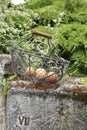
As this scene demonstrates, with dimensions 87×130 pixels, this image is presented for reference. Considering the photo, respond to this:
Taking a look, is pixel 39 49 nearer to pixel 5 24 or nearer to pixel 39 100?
pixel 5 24

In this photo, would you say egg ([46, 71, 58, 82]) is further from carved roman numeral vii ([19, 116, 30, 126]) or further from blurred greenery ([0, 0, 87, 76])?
blurred greenery ([0, 0, 87, 76])

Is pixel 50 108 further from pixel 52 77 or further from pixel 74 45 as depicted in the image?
pixel 74 45

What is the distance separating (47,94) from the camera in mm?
2807

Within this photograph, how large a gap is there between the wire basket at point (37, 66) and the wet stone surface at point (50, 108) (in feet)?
0.22

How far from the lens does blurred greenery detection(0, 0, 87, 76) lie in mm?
3775

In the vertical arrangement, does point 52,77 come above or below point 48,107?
above

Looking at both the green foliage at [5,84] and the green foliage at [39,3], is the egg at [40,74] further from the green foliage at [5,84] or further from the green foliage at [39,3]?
the green foliage at [39,3]

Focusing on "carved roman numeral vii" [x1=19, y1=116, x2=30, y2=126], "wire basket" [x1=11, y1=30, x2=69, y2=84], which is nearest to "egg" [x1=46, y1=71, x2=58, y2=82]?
"wire basket" [x1=11, y1=30, x2=69, y2=84]

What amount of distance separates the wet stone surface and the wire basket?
2.7 inches

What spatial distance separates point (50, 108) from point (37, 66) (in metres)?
0.48

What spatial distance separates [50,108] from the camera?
2.79m

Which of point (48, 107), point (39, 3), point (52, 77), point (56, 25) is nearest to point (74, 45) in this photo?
point (56, 25)

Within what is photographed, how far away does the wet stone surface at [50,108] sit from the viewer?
2.76 meters

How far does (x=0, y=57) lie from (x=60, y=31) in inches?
25.2
